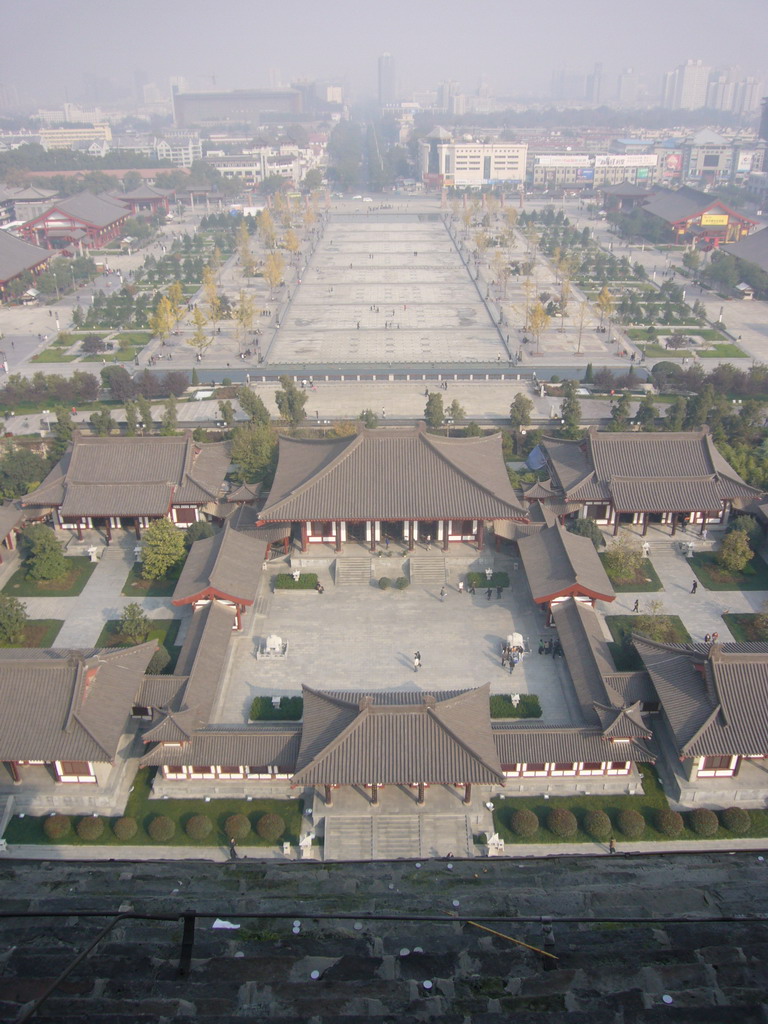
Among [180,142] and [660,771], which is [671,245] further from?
[180,142]

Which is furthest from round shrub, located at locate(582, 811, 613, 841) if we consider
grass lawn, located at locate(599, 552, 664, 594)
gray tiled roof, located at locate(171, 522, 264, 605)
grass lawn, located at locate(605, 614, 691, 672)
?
gray tiled roof, located at locate(171, 522, 264, 605)

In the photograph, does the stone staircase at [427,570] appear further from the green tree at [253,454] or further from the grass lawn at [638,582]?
the green tree at [253,454]

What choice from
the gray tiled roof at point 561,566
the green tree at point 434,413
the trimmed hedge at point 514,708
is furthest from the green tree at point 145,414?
the trimmed hedge at point 514,708

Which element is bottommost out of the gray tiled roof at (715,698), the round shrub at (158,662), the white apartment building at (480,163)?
the round shrub at (158,662)

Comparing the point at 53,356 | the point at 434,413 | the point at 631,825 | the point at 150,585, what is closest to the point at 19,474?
the point at 150,585

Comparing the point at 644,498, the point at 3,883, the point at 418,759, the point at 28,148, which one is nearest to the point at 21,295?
the point at 644,498
